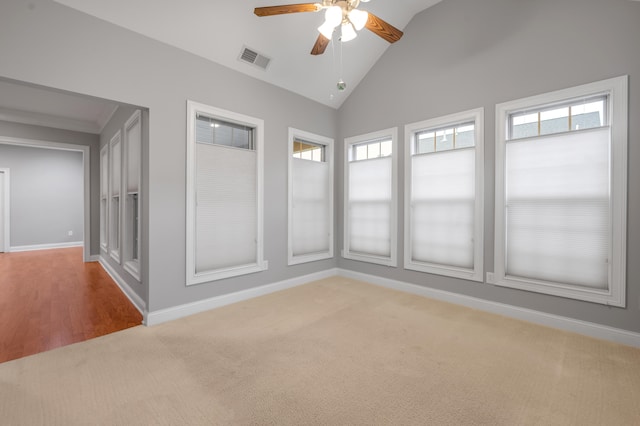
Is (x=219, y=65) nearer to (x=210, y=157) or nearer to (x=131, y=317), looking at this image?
(x=210, y=157)

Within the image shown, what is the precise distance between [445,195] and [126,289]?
453 cm

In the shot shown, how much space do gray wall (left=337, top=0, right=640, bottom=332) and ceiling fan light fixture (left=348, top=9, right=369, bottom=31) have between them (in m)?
1.88

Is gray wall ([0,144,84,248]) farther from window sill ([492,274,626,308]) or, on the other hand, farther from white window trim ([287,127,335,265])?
window sill ([492,274,626,308])

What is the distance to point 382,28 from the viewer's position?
7.46ft

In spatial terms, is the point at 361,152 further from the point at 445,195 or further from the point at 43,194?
the point at 43,194

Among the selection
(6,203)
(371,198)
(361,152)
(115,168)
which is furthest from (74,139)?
(371,198)

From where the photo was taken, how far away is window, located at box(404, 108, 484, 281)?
3252 mm

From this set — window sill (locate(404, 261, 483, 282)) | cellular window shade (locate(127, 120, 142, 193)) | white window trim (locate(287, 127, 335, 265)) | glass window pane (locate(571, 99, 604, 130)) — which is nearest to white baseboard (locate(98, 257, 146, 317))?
cellular window shade (locate(127, 120, 142, 193))

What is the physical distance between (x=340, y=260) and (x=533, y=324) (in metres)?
2.72

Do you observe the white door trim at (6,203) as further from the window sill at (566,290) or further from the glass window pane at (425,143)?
the window sill at (566,290)

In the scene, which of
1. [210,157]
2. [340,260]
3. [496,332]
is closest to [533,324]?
[496,332]

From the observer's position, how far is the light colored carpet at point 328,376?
157 centimetres

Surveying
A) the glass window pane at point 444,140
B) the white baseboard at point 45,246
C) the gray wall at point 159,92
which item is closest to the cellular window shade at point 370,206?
the glass window pane at point 444,140

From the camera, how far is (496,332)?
8.61ft
